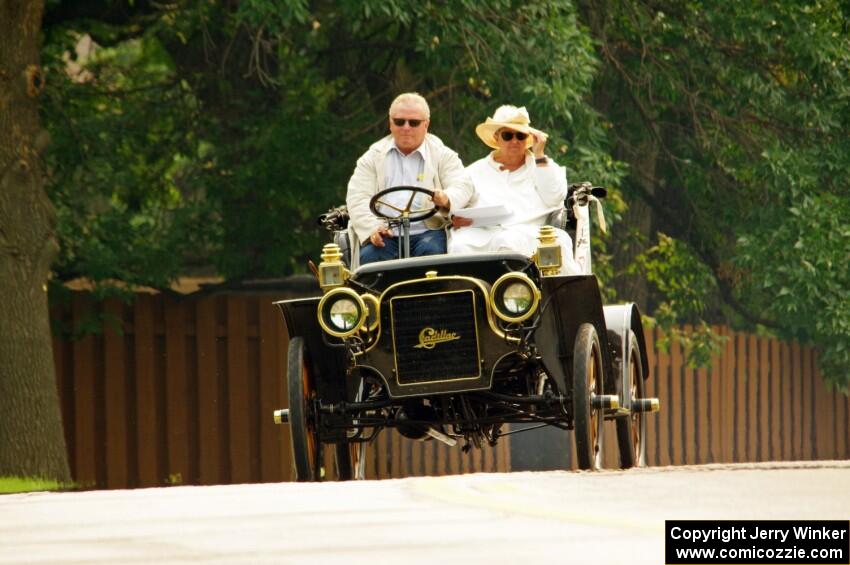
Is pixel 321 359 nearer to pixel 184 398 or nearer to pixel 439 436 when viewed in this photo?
pixel 439 436

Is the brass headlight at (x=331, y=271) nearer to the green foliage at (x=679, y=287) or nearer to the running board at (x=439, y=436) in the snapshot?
the running board at (x=439, y=436)

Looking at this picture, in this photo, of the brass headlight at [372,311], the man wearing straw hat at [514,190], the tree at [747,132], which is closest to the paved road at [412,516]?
the brass headlight at [372,311]

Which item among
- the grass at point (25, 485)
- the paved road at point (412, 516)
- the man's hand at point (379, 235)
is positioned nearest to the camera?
the paved road at point (412, 516)

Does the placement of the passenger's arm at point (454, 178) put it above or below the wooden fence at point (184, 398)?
above

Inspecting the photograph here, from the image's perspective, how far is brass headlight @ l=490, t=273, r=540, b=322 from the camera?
997 centimetres

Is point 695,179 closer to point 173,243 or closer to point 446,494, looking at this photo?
point 173,243

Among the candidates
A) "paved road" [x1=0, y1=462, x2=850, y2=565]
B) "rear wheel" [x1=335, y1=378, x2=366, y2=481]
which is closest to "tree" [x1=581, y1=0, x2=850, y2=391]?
"rear wheel" [x1=335, y1=378, x2=366, y2=481]

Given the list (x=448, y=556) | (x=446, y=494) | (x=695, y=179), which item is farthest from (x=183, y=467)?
(x=448, y=556)

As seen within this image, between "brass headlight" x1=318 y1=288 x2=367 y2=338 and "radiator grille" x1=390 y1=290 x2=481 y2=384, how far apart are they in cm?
19

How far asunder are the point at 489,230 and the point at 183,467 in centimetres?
859

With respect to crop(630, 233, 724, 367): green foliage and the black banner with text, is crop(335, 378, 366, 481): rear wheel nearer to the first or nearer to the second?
the black banner with text

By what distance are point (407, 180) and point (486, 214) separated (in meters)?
0.60

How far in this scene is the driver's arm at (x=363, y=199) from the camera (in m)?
10.9

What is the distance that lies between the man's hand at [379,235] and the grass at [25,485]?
459 cm
